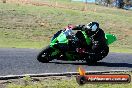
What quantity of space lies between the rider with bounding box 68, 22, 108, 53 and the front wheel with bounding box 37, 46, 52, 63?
1.23m

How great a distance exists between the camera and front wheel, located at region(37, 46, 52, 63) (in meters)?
Answer: 13.8

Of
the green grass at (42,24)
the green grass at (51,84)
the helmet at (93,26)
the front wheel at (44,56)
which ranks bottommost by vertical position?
the green grass at (42,24)

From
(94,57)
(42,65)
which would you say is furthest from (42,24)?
(42,65)

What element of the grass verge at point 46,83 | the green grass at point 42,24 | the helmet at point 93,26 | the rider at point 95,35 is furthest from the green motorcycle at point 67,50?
the green grass at point 42,24

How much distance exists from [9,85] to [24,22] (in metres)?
26.6

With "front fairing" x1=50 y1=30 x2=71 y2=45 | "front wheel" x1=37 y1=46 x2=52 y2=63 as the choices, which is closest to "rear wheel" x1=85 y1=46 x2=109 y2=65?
"front fairing" x1=50 y1=30 x2=71 y2=45

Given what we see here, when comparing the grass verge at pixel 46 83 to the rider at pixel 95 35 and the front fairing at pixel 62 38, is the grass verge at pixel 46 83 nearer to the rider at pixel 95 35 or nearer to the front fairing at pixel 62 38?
the front fairing at pixel 62 38

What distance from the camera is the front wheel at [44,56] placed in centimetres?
1383

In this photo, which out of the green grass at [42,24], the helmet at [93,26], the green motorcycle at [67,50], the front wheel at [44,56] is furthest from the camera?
the green grass at [42,24]

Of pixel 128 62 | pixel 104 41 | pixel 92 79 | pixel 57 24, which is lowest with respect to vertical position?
pixel 57 24

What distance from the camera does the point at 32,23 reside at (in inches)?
1415

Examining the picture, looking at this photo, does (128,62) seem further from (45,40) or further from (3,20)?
(3,20)

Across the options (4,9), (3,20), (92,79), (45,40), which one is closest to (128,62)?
(92,79)

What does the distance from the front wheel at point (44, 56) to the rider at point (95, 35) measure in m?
1.23
